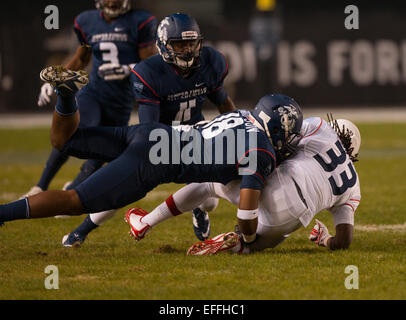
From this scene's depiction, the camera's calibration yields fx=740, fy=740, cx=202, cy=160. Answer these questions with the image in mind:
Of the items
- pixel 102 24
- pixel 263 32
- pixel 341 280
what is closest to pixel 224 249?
pixel 341 280

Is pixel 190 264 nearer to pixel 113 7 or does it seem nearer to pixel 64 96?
pixel 64 96

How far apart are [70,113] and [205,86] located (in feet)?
3.81

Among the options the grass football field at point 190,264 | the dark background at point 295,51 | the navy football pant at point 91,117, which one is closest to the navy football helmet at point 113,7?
the navy football pant at point 91,117

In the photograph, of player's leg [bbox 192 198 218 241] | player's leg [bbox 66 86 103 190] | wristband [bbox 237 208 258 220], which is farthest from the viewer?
player's leg [bbox 66 86 103 190]

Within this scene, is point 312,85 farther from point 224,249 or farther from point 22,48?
point 224,249

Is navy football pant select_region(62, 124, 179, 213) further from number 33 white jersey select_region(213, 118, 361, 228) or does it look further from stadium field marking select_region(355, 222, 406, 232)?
stadium field marking select_region(355, 222, 406, 232)

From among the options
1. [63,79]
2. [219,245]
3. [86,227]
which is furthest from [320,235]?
[63,79]

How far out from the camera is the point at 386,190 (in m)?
6.46

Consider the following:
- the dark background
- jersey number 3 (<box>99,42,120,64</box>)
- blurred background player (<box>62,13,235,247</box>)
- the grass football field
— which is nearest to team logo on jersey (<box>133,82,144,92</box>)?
blurred background player (<box>62,13,235,247</box>)

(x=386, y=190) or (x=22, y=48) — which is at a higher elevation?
(x=22, y=48)

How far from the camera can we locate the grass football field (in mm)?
3291

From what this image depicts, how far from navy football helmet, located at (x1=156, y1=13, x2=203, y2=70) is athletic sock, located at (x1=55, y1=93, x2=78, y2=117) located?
88 cm

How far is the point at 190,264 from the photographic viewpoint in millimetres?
3842
